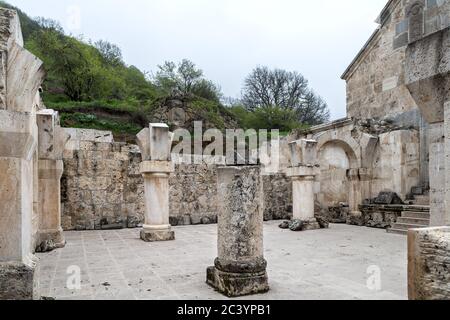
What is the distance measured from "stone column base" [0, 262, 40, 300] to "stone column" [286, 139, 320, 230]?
748cm

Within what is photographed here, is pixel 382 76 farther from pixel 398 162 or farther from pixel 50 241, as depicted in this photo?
pixel 50 241

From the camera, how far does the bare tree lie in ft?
116

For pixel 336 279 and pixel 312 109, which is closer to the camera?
pixel 336 279

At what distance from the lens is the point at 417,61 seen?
314 centimetres

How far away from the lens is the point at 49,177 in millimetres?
6742

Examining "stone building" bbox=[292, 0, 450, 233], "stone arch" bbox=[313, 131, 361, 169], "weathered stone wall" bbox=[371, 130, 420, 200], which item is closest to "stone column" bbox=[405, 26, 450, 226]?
"stone building" bbox=[292, 0, 450, 233]

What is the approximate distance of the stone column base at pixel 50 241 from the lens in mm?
6145

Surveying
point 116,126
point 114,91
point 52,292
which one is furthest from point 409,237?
point 114,91

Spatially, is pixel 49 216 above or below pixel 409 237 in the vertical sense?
below

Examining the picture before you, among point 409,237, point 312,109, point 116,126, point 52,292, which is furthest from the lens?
point 312,109

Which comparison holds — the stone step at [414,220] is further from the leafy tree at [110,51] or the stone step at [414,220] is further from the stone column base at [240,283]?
the leafy tree at [110,51]

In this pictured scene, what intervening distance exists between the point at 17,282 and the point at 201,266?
2.71 metres
